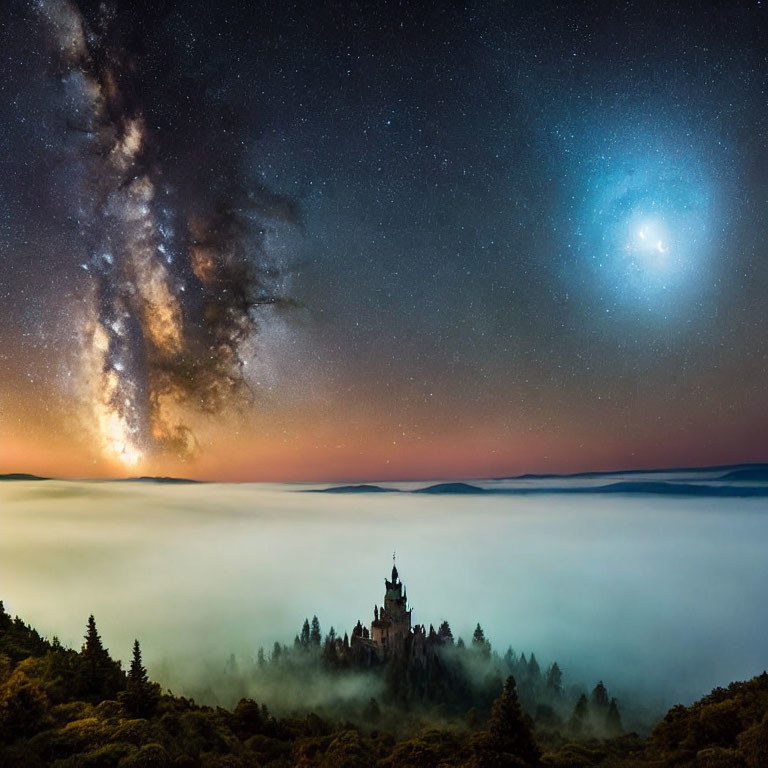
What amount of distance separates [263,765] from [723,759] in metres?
26.5

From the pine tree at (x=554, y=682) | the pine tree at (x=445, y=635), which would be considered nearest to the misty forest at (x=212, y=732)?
the pine tree at (x=554, y=682)

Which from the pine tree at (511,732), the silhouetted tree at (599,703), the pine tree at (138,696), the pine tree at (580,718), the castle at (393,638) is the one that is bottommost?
the silhouetted tree at (599,703)

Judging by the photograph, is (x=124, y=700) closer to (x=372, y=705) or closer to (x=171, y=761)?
(x=171, y=761)

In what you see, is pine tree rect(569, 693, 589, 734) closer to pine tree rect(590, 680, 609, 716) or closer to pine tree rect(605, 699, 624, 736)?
pine tree rect(590, 680, 609, 716)

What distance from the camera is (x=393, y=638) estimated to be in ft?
431

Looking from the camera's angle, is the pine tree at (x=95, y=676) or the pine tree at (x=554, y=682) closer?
the pine tree at (x=95, y=676)

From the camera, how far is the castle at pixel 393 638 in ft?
419

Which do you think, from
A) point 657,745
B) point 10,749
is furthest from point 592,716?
point 10,749

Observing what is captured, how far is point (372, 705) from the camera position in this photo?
10575cm

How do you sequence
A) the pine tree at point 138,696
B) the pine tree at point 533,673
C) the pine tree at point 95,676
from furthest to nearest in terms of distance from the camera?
the pine tree at point 533,673 < the pine tree at point 95,676 < the pine tree at point 138,696

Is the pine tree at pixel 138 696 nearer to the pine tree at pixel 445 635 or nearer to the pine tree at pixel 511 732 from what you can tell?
the pine tree at pixel 511 732

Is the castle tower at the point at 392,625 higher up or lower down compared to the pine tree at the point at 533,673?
higher up

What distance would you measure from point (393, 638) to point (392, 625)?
2.99 metres

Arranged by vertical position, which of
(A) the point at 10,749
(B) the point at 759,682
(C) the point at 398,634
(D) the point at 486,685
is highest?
(A) the point at 10,749
